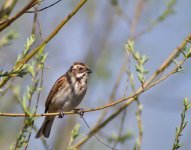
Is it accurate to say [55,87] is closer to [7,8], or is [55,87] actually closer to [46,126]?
[46,126]

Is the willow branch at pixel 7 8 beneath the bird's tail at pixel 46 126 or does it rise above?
beneath

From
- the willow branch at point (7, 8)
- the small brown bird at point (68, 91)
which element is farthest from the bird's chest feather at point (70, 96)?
the willow branch at point (7, 8)

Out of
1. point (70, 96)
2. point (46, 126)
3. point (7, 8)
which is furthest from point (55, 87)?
point (7, 8)

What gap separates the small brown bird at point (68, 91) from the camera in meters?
6.82

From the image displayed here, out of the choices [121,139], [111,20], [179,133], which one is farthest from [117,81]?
[111,20]

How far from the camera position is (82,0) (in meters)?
3.31

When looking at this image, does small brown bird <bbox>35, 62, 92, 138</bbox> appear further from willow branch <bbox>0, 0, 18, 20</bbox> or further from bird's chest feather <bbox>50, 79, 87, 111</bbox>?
willow branch <bbox>0, 0, 18, 20</bbox>

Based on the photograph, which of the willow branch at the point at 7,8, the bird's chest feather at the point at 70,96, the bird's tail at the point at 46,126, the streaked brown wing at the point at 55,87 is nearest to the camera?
the willow branch at the point at 7,8

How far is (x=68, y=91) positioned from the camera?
7.00 m

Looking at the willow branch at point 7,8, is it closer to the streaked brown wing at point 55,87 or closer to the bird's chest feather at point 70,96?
the bird's chest feather at point 70,96

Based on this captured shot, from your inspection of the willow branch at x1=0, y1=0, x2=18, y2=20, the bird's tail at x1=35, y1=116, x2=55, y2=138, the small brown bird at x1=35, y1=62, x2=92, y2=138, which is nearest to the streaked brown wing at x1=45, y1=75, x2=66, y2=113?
the small brown bird at x1=35, y1=62, x2=92, y2=138

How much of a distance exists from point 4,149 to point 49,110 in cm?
87

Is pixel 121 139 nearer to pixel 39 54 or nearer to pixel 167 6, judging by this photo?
pixel 167 6

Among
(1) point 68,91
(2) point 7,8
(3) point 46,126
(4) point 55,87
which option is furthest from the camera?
(4) point 55,87
